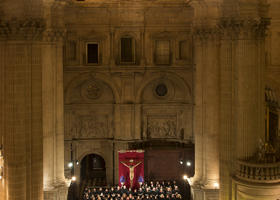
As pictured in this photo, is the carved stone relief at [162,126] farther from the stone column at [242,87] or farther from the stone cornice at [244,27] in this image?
the stone cornice at [244,27]

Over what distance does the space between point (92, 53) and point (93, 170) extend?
1205 cm

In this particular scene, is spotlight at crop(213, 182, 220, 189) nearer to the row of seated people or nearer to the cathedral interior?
the cathedral interior

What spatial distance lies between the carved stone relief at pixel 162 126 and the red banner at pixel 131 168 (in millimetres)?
3021

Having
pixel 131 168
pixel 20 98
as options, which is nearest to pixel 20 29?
pixel 20 98

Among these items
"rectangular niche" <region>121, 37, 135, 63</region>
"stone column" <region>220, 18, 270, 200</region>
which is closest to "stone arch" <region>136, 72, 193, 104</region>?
"rectangular niche" <region>121, 37, 135, 63</region>

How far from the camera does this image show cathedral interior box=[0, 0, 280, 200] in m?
18.8

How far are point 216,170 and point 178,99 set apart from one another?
12.0 meters

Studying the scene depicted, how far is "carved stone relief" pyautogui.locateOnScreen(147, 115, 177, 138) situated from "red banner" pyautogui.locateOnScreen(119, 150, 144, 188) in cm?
302

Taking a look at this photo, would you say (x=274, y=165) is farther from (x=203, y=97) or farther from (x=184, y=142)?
(x=184, y=142)

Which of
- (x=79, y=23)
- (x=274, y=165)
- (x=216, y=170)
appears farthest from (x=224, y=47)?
(x=79, y=23)

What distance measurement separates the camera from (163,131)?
3953 cm

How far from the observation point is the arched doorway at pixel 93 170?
40559mm

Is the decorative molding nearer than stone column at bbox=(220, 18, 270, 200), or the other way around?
stone column at bbox=(220, 18, 270, 200)

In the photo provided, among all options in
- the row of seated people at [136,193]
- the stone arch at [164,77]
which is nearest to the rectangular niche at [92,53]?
the stone arch at [164,77]
